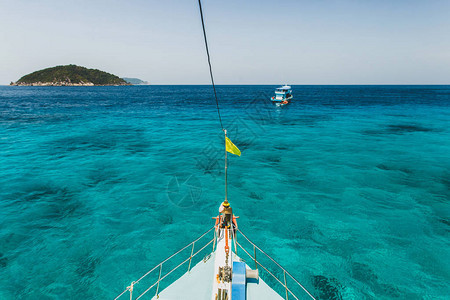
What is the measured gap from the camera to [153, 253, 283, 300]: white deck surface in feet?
26.9

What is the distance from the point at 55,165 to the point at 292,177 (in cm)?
2496

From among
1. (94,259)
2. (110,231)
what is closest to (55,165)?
(110,231)

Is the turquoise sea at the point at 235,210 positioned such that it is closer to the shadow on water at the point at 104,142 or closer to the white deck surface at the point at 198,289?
the shadow on water at the point at 104,142

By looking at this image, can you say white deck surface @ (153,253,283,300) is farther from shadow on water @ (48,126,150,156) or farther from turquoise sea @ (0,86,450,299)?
shadow on water @ (48,126,150,156)

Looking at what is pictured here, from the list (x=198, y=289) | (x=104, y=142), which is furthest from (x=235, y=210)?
(x=104, y=142)

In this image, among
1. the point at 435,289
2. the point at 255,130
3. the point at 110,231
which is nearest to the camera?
→ the point at 435,289

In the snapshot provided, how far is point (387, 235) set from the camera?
13.8 m

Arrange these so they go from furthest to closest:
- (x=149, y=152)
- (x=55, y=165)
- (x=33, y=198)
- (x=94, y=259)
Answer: (x=149, y=152), (x=55, y=165), (x=33, y=198), (x=94, y=259)

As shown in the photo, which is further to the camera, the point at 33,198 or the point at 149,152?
the point at 149,152

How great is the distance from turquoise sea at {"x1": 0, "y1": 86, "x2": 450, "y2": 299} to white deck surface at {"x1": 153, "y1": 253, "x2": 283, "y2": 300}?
3.65 meters

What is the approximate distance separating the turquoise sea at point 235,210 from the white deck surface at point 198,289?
12.0 feet

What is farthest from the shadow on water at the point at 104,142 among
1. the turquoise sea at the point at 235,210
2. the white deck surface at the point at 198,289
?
the white deck surface at the point at 198,289

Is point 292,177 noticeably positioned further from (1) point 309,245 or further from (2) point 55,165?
(2) point 55,165

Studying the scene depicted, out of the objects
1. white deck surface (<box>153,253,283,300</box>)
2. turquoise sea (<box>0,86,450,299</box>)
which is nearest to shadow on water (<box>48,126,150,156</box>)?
turquoise sea (<box>0,86,450,299</box>)
